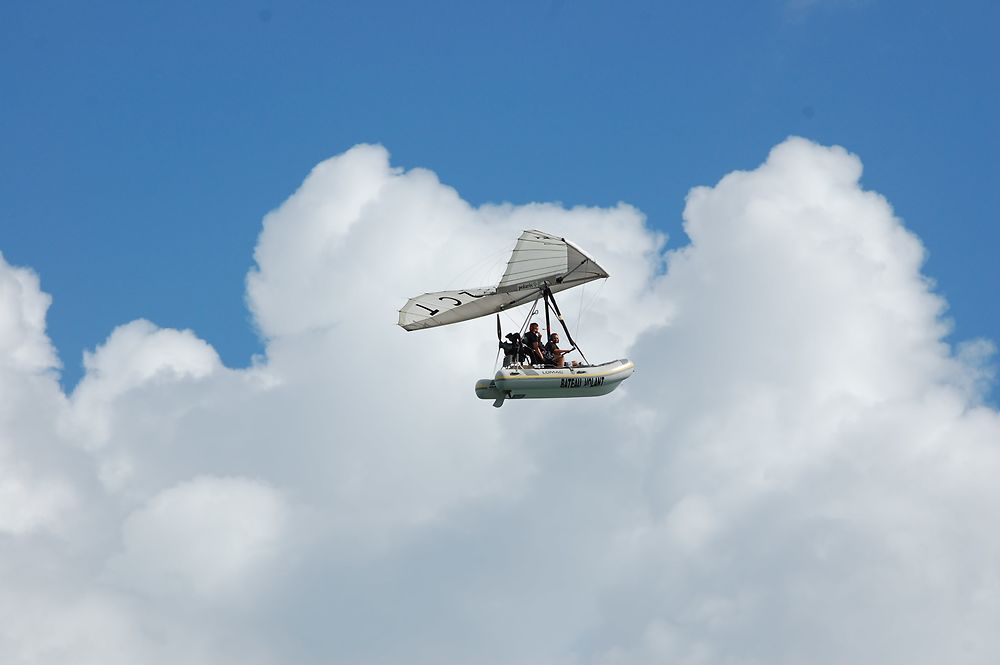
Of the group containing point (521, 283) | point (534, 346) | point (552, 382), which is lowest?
point (552, 382)

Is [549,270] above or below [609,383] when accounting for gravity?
above

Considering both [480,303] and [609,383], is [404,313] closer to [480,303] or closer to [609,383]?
[480,303]

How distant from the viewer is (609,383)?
269ft

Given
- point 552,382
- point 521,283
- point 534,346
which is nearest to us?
point 552,382

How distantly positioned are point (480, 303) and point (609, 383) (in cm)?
725

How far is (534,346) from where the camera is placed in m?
81.2

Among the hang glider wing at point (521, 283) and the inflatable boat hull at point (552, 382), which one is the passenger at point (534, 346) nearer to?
the inflatable boat hull at point (552, 382)

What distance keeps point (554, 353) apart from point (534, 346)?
1.00 meters

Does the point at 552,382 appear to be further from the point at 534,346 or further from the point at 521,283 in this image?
the point at 521,283

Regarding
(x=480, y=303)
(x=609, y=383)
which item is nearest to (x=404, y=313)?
(x=480, y=303)

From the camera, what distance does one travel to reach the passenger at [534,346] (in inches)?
3189

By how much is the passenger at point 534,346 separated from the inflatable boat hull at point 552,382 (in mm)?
939

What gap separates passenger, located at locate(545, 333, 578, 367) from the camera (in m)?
81.2

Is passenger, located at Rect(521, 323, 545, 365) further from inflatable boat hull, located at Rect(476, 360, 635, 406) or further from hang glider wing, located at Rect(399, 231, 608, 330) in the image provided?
hang glider wing, located at Rect(399, 231, 608, 330)
